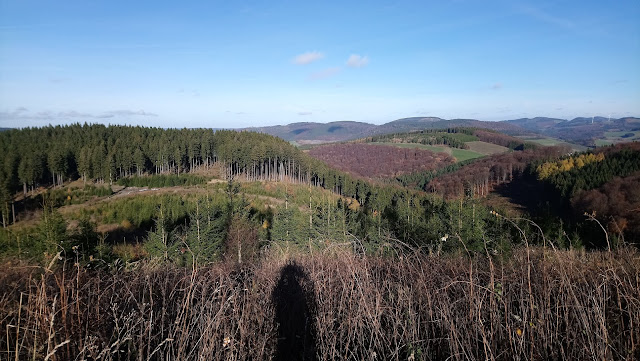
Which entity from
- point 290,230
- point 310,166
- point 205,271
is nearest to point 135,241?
point 290,230

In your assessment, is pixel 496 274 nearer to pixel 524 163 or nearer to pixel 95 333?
pixel 95 333

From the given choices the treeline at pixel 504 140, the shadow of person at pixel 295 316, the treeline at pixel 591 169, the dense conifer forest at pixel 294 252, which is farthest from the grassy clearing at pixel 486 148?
the shadow of person at pixel 295 316

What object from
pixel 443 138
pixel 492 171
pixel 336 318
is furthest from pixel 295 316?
pixel 443 138

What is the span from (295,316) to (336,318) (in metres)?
0.61

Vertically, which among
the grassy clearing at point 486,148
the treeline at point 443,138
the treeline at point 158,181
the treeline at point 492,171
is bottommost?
the treeline at point 492,171

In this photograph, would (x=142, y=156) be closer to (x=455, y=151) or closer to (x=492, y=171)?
(x=492, y=171)

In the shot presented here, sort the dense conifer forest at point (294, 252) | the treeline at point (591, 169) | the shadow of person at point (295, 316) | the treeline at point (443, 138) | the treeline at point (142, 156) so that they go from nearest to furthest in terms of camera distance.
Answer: the dense conifer forest at point (294, 252)
the shadow of person at point (295, 316)
the treeline at point (142, 156)
the treeline at point (591, 169)
the treeline at point (443, 138)

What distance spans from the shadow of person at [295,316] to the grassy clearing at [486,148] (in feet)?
473

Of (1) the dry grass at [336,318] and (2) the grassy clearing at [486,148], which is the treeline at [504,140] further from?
(1) the dry grass at [336,318]

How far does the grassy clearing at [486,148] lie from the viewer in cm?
13082

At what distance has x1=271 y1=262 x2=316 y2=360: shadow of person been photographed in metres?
2.72

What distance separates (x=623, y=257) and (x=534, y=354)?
9.36ft

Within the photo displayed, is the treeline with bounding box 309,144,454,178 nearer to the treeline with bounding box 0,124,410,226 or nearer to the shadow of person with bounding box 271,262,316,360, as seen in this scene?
the treeline with bounding box 0,124,410,226

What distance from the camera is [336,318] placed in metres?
2.73
